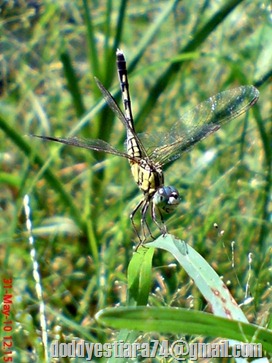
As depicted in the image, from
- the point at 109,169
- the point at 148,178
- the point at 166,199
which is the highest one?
the point at 109,169

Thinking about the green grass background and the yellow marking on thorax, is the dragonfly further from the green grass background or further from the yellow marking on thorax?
the green grass background

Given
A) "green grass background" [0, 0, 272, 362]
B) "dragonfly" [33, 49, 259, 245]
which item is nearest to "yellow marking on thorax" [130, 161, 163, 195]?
"dragonfly" [33, 49, 259, 245]

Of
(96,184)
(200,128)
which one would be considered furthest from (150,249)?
(96,184)

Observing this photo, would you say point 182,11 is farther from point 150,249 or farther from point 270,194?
point 150,249

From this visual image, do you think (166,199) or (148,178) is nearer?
(166,199)

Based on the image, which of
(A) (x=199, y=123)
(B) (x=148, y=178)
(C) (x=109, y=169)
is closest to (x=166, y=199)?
(B) (x=148, y=178)

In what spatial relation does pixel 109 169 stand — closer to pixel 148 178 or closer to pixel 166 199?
pixel 148 178
